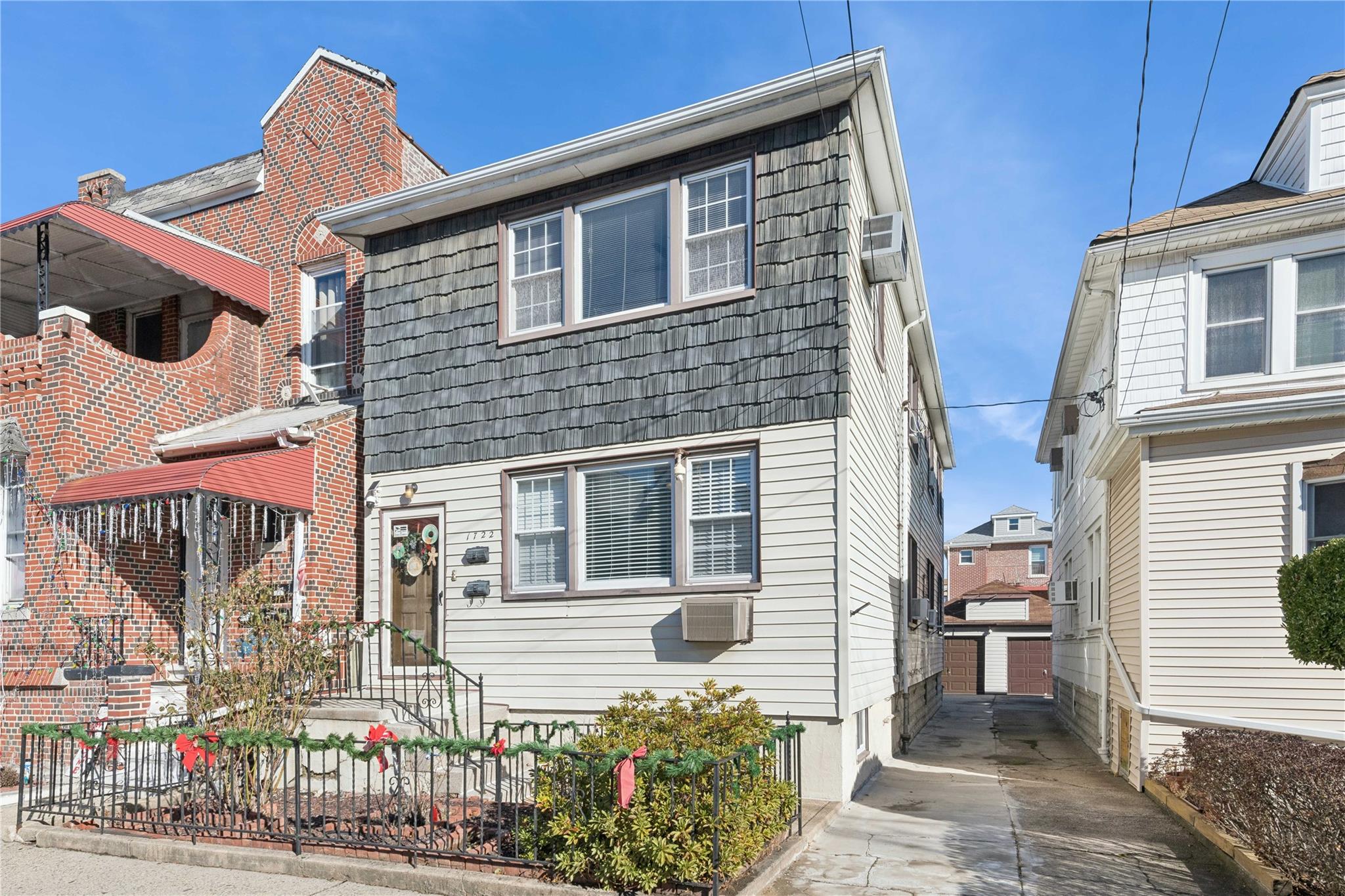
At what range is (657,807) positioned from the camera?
6.00 meters

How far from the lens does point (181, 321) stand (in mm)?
15352

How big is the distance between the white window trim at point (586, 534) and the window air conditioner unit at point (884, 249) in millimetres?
3027

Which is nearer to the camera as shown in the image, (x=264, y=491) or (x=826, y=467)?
(x=826, y=467)

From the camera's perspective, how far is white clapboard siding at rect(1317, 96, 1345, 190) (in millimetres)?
11336

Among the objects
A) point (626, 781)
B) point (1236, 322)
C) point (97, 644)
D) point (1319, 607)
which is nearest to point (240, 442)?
point (97, 644)

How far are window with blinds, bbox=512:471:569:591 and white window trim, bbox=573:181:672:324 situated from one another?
72.0 inches

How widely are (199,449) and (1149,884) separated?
11139 millimetres

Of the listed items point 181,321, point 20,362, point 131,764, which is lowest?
point 131,764

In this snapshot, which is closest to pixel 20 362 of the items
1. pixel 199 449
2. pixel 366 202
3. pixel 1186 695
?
pixel 199 449

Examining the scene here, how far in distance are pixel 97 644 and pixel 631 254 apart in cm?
756

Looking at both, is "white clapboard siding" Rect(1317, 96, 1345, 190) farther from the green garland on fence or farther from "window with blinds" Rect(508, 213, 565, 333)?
the green garland on fence

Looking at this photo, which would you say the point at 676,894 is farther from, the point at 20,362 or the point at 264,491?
the point at 20,362

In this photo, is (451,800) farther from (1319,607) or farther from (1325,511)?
(1325,511)

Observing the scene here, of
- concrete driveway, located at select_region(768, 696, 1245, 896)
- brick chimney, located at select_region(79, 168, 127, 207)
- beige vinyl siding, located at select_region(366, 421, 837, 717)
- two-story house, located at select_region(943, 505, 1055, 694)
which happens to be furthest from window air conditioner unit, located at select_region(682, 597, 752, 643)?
two-story house, located at select_region(943, 505, 1055, 694)
